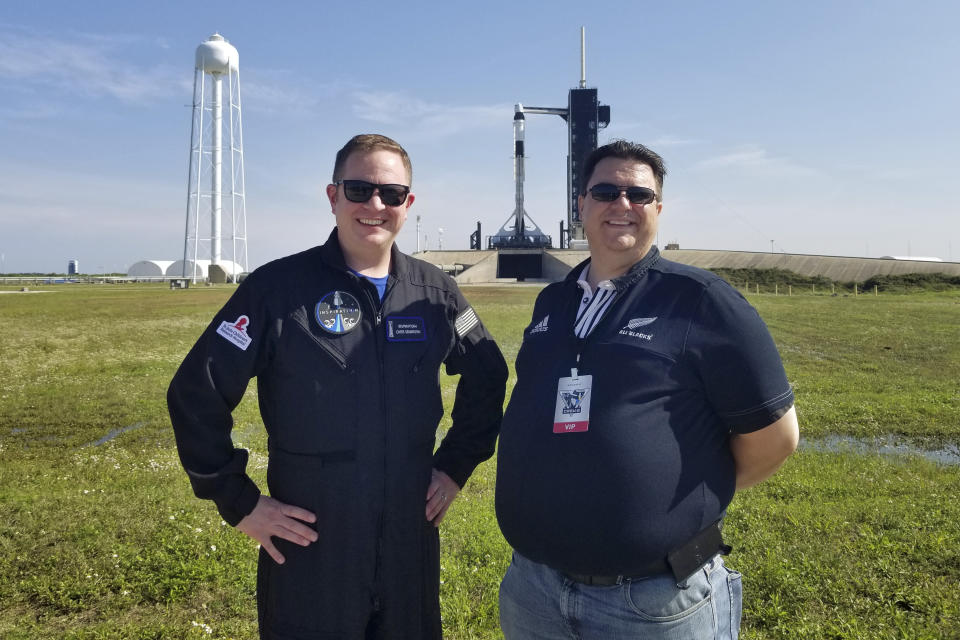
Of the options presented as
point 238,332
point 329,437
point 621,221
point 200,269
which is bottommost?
point 329,437

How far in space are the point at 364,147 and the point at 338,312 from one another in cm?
78

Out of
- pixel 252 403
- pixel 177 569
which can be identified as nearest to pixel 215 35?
pixel 252 403

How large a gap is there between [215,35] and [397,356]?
84.1 m

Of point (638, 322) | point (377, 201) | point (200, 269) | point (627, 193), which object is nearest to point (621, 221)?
point (627, 193)

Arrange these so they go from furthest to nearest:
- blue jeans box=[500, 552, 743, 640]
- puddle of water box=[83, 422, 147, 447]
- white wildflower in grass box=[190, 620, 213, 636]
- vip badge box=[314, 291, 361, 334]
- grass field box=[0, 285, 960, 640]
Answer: puddle of water box=[83, 422, 147, 447] → grass field box=[0, 285, 960, 640] → white wildflower in grass box=[190, 620, 213, 636] → vip badge box=[314, 291, 361, 334] → blue jeans box=[500, 552, 743, 640]

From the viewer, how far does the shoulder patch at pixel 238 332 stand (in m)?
2.79

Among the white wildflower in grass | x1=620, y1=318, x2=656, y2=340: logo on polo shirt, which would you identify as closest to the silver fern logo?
x1=620, y1=318, x2=656, y2=340: logo on polo shirt

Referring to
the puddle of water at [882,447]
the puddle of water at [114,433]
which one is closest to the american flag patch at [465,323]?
the puddle of water at [882,447]

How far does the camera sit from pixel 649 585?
2.31 m

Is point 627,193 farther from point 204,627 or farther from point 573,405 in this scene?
point 204,627

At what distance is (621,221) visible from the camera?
2.78 meters

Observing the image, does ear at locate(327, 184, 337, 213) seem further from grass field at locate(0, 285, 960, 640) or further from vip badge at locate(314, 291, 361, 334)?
grass field at locate(0, 285, 960, 640)

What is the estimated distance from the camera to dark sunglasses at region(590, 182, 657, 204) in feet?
9.21

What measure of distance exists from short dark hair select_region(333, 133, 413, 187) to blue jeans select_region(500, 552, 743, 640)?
1.91 meters
